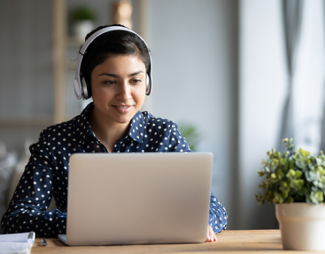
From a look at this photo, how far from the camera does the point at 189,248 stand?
0.97 m

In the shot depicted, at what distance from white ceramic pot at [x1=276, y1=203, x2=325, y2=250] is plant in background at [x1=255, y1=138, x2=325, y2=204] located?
19 mm

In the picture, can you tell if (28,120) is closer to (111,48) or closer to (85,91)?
(85,91)

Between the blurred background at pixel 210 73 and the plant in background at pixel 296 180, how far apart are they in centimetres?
250

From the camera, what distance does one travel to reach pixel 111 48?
1.51 metres

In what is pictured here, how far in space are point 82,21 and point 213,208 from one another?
2.47 metres

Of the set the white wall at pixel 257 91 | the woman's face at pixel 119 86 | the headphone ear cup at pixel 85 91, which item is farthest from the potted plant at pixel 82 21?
the woman's face at pixel 119 86

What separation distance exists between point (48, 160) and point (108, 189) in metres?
0.63

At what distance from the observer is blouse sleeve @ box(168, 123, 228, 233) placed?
124 cm

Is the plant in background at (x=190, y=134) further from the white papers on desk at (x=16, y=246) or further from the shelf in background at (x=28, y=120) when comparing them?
the white papers on desk at (x=16, y=246)

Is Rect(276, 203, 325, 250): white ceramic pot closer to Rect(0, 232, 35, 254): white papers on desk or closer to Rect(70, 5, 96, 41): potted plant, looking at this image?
Rect(0, 232, 35, 254): white papers on desk

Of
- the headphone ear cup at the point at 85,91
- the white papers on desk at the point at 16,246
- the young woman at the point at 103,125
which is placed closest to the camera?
the white papers on desk at the point at 16,246

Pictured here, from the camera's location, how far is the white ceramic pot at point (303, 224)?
89cm

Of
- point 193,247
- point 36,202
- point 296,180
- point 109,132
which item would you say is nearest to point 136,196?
point 193,247

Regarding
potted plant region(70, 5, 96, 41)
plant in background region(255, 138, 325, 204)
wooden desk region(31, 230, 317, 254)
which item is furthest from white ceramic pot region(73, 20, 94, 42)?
plant in background region(255, 138, 325, 204)
